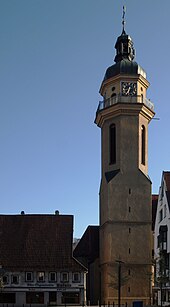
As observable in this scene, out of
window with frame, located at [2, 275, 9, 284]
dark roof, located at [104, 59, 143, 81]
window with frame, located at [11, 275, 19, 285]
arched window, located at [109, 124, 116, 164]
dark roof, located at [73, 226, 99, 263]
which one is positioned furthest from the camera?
dark roof, located at [73, 226, 99, 263]

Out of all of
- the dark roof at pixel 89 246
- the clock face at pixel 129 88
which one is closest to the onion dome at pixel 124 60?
the clock face at pixel 129 88

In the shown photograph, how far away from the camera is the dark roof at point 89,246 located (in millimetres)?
77456

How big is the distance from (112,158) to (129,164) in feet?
7.61

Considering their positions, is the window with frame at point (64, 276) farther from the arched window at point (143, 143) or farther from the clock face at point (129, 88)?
the clock face at point (129, 88)

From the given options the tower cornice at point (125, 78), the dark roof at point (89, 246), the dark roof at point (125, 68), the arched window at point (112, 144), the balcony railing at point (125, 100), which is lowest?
the dark roof at point (89, 246)

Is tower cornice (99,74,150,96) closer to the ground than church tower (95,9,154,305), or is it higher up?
higher up

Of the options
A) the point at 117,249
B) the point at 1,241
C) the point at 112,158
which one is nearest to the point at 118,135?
the point at 112,158

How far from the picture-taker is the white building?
6144 centimetres

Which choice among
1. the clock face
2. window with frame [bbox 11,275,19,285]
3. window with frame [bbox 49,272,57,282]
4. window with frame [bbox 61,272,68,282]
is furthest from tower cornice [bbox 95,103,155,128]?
window with frame [bbox 11,275,19,285]

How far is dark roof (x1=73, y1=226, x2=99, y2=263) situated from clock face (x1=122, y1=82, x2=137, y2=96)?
17853 mm

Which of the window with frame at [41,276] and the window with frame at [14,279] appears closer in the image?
the window with frame at [14,279]

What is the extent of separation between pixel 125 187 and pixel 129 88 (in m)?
11.5

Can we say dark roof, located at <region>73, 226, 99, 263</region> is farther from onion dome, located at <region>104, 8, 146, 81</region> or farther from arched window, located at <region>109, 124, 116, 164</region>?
onion dome, located at <region>104, 8, 146, 81</region>

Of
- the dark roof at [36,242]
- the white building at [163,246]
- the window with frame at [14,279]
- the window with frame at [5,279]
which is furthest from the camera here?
the dark roof at [36,242]
